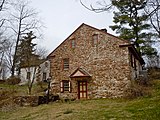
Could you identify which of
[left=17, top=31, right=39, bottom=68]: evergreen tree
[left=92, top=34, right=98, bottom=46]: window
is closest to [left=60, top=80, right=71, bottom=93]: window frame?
[left=92, top=34, right=98, bottom=46]: window

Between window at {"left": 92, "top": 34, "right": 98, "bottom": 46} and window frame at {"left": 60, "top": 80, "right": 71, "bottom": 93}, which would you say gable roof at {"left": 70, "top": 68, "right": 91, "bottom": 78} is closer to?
window frame at {"left": 60, "top": 80, "right": 71, "bottom": 93}

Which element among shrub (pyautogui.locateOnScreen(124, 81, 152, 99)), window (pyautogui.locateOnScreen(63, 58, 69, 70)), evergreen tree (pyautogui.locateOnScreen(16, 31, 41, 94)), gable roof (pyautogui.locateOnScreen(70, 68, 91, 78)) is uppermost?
evergreen tree (pyautogui.locateOnScreen(16, 31, 41, 94))

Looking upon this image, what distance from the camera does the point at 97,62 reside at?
22.1 m

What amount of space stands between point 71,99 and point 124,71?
230 inches

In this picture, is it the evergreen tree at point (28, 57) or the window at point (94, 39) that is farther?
the evergreen tree at point (28, 57)

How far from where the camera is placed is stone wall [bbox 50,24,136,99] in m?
20.9

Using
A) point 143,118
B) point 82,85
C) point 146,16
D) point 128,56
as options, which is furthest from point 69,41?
point 146,16

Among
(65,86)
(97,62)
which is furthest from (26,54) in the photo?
(97,62)

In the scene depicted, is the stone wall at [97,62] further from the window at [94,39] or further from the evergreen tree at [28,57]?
the evergreen tree at [28,57]

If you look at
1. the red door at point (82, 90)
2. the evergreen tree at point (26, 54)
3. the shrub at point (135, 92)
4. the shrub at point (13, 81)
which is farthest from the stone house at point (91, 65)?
the shrub at point (13, 81)

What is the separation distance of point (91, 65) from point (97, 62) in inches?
26.6

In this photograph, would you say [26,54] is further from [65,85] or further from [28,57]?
[65,85]

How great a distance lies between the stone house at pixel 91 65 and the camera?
2100 centimetres

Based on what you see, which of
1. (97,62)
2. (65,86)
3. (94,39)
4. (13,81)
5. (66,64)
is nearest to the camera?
(97,62)
